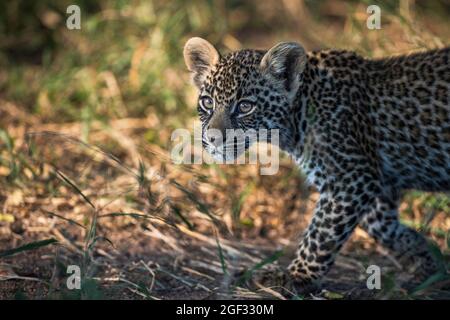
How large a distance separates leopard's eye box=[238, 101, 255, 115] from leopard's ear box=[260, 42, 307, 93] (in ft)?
1.08

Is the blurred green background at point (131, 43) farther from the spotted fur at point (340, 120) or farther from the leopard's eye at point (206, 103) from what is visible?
the leopard's eye at point (206, 103)

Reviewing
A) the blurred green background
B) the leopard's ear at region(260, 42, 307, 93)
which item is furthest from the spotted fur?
the blurred green background

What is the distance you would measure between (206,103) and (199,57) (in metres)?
0.59

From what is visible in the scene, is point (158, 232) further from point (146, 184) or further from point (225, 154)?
point (225, 154)

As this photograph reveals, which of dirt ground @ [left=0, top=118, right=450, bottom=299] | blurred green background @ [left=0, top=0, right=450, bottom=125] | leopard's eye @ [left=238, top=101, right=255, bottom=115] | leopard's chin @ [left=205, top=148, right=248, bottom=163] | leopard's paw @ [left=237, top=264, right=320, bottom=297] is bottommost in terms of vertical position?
leopard's paw @ [left=237, top=264, right=320, bottom=297]

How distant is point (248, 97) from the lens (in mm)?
6988

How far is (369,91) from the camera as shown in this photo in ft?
23.6

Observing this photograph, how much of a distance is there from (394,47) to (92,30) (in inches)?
169

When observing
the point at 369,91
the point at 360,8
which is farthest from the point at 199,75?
the point at 360,8

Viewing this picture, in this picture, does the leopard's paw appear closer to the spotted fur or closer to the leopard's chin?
the spotted fur

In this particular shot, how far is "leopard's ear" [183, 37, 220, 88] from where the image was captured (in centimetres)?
739

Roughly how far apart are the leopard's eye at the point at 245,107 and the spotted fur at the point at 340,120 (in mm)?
38

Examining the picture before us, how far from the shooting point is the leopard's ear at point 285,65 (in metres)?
7.03

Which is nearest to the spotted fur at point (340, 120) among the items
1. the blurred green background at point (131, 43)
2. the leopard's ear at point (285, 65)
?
the leopard's ear at point (285, 65)
